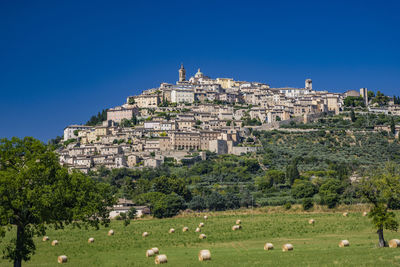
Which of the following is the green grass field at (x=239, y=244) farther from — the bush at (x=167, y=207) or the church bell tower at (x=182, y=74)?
the church bell tower at (x=182, y=74)

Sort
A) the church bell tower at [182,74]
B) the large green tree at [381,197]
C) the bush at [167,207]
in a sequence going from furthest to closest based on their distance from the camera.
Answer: the church bell tower at [182,74]
the bush at [167,207]
the large green tree at [381,197]

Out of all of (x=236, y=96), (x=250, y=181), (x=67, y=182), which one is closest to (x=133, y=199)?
(x=250, y=181)

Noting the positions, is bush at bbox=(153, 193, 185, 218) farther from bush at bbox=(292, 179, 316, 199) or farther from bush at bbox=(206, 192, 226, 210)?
bush at bbox=(292, 179, 316, 199)

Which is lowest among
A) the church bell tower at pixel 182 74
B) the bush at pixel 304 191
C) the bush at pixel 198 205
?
the bush at pixel 198 205

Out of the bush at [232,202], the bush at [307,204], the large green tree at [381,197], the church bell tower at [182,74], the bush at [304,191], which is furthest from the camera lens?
the church bell tower at [182,74]

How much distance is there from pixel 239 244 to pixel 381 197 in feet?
26.5

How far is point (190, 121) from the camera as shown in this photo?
118m

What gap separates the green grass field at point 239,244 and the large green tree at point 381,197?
127 cm

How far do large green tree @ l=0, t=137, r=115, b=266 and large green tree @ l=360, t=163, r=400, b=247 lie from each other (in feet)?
43.2

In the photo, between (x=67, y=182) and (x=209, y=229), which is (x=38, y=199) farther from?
(x=209, y=229)

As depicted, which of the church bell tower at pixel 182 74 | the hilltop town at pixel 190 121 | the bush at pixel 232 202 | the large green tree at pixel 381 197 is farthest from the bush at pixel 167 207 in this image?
the church bell tower at pixel 182 74

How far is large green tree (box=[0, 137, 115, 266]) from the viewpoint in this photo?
71.4ft

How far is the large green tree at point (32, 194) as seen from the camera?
21750mm

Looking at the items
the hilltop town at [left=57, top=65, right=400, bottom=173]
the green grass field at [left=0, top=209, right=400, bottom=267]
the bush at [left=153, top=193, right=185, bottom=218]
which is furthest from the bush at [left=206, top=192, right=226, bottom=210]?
the hilltop town at [left=57, top=65, right=400, bottom=173]
